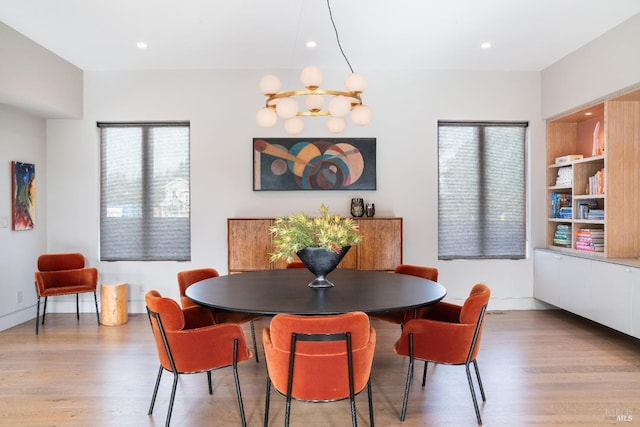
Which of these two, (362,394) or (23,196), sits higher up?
(23,196)

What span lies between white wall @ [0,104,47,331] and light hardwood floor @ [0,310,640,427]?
19.3 inches

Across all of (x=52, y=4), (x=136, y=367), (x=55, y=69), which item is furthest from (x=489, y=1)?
(x=55, y=69)

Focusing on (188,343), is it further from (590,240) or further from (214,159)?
(590,240)

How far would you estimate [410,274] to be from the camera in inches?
Result: 157

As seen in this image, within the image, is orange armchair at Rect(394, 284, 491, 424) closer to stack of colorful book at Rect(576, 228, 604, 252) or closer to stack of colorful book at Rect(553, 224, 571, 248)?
stack of colorful book at Rect(576, 228, 604, 252)

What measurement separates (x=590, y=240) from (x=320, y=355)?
402cm

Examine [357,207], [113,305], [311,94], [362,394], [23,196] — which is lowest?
[362,394]

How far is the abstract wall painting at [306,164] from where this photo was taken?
550 cm

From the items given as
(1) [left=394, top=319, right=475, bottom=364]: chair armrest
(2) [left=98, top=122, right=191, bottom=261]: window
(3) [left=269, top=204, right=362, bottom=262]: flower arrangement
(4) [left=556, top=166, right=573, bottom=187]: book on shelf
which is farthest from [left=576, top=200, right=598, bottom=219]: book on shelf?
(2) [left=98, top=122, right=191, bottom=261]: window

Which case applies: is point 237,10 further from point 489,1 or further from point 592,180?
point 592,180

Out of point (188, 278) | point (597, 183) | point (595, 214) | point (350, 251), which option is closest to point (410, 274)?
point (350, 251)

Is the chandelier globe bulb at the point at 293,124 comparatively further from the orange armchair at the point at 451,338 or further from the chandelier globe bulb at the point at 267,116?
the orange armchair at the point at 451,338

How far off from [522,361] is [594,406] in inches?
35.2

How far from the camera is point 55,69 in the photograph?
5016 mm
